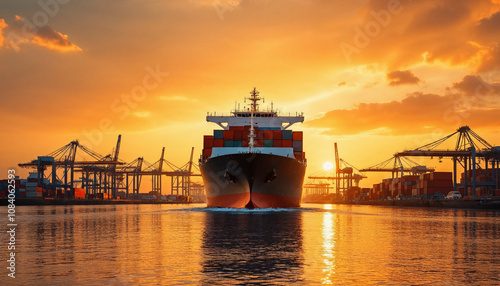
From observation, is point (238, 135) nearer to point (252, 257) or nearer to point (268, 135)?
point (268, 135)

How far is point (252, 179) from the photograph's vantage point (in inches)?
1943

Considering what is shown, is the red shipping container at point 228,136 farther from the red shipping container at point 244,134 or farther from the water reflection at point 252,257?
the water reflection at point 252,257

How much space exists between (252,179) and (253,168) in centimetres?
118

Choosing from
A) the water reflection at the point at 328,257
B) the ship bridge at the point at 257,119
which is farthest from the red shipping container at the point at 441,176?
the water reflection at the point at 328,257

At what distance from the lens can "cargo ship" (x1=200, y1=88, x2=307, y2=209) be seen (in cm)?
4972

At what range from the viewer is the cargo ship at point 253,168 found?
49719 millimetres

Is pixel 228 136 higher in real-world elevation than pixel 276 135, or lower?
lower

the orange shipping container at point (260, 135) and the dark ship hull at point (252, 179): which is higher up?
the orange shipping container at point (260, 135)

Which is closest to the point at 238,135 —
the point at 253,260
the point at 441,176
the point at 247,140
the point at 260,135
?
the point at 247,140


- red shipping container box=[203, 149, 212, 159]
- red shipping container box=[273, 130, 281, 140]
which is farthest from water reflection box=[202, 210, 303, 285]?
red shipping container box=[203, 149, 212, 159]

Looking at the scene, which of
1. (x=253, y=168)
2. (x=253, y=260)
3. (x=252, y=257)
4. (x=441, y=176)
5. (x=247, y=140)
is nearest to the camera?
(x=253, y=260)

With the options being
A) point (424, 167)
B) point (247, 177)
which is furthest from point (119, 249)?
point (424, 167)

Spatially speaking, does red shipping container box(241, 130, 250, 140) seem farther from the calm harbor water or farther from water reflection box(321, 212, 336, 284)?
the calm harbor water

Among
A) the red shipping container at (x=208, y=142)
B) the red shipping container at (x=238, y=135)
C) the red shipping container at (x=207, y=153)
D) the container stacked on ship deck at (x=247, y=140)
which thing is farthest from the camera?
the red shipping container at (x=207, y=153)
